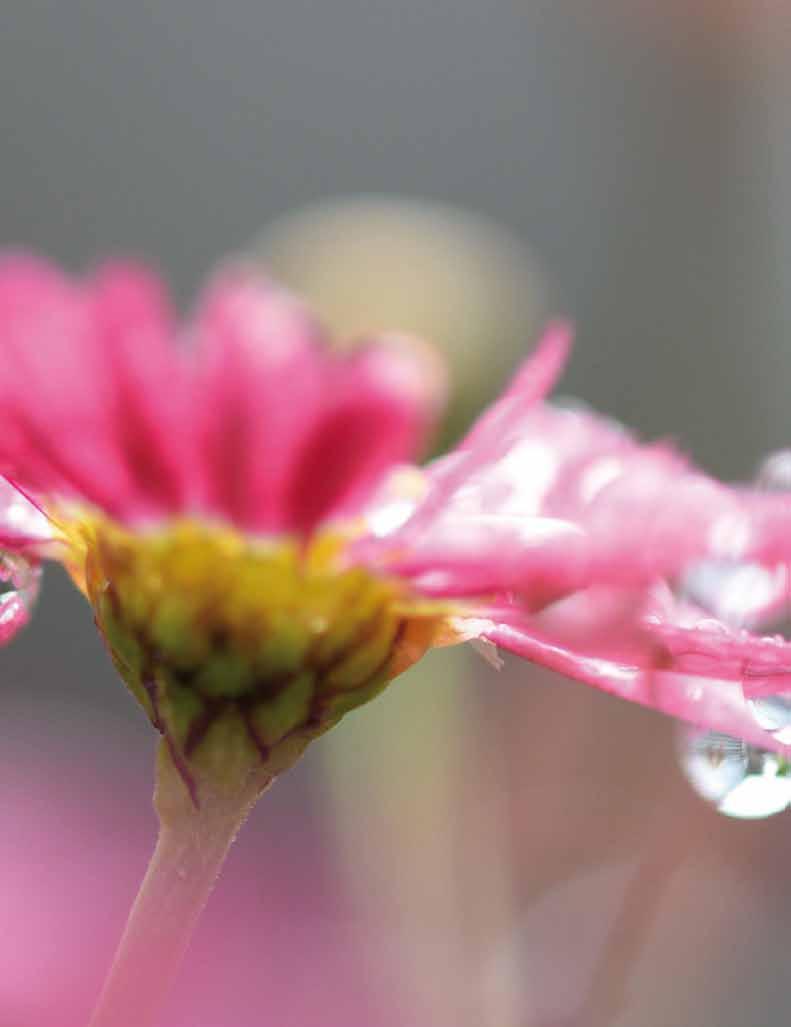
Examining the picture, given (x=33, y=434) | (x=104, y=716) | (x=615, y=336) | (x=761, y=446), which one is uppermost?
(x=615, y=336)

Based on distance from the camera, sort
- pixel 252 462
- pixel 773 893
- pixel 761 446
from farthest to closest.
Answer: pixel 761 446 → pixel 773 893 → pixel 252 462

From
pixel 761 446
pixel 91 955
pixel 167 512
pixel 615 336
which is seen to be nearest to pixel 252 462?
pixel 167 512

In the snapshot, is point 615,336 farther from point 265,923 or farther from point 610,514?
point 610,514

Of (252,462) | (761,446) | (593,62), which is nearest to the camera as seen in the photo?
(252,462)

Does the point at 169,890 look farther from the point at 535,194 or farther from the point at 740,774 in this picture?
the point at 535,194

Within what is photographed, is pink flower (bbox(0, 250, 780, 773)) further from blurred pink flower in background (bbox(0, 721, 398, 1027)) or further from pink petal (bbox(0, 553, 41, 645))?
blurred pink flower in background (bbox(0, 721, 398, 1027))

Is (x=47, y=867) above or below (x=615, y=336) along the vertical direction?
below

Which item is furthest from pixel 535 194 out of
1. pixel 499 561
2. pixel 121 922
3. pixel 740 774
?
pixel 499 561

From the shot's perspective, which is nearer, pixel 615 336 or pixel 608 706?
pixel 608 706
